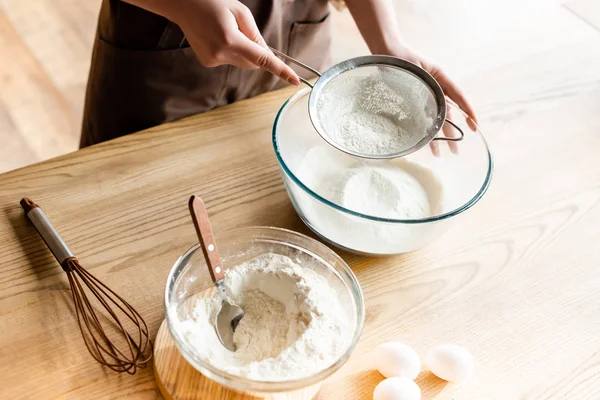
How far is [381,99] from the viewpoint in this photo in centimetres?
92

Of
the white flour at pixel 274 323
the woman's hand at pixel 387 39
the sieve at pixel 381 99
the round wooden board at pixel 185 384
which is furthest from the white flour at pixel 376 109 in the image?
the round wooden board at pixel 185 384

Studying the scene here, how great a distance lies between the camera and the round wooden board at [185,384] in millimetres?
704

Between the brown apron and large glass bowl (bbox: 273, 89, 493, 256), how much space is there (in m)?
0.22

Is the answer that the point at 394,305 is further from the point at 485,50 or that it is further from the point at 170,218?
the point at 485,50

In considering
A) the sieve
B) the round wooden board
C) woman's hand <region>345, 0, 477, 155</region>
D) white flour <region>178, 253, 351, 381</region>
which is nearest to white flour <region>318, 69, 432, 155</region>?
the sieve

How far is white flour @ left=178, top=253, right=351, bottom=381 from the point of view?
2.26ft

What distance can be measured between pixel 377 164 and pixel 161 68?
1.32 feet

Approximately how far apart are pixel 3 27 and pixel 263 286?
1.78 metres

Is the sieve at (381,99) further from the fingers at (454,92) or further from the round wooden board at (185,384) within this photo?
the round wooden board at (185,384)

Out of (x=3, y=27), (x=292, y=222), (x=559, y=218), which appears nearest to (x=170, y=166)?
(x=292, y=222)

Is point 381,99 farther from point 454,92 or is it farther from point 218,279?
point 218,279

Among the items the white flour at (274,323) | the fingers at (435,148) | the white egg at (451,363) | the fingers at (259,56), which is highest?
the fingers at (259,56)

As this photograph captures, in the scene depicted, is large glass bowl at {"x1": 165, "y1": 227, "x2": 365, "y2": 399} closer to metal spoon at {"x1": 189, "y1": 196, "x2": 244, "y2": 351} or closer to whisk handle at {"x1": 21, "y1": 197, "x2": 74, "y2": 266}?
metal spoon at {"x1": 189, "y1": 196, "x2": 244, "y2": 351}

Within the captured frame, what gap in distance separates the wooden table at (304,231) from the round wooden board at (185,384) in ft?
0.08
